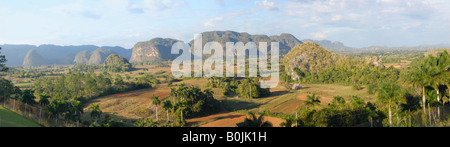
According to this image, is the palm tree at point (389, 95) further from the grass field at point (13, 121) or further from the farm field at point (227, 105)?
the grass field at point (13, 121)

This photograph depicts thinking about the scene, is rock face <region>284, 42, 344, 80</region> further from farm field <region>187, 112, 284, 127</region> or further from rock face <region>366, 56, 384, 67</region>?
farm field <region>187, 112, 284, 127</region>

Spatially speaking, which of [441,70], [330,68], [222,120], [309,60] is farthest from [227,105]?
[309,60]

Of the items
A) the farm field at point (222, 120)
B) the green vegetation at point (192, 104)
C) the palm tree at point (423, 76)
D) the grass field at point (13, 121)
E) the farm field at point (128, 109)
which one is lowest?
the farm field at point (222, 120)

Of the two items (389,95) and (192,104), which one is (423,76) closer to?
(389,95)

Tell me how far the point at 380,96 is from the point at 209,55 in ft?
448

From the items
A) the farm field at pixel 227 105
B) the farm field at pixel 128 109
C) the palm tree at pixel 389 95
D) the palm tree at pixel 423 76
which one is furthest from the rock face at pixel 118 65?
the palm tree at pixel 423 76

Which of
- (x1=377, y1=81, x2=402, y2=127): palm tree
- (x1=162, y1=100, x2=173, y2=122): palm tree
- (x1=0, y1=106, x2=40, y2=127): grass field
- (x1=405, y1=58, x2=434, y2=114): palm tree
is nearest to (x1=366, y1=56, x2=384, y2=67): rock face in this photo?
(x1=405, y1=58, x2=434, y2=114): palm tree

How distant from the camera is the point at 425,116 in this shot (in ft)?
57.4

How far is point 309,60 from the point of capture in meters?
80.9

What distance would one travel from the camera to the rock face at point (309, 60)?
76.6 m

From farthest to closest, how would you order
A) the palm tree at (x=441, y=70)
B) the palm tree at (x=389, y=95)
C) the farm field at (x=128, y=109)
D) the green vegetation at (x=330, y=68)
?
the green vegetation at (x=330, y=68)
the farm field at (x=128, y=109)
the palm tree at (x=441, y=70)
the palm tree at (x=389, y=95)

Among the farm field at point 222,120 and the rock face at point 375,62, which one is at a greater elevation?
the rock face at point 375,62

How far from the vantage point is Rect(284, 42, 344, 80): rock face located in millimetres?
76562
